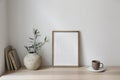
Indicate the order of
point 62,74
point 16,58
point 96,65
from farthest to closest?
point 16,58
point 96,65
point 62,74

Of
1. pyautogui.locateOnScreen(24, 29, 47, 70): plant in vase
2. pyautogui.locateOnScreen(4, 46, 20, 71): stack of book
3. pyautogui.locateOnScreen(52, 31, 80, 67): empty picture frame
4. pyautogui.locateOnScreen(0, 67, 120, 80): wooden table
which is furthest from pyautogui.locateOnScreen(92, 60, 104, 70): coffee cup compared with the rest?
pyautogui.locateOnScreen(4, 46, 20, 71): stack of book

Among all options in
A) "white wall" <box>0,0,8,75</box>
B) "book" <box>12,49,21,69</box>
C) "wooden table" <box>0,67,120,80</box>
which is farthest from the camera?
"book" <box>12,49,21,69</box>

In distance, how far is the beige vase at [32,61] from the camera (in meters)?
2.02

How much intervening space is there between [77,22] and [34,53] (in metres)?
0.60

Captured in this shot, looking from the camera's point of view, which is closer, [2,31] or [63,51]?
[2,31]

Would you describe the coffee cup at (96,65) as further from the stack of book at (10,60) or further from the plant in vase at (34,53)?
the stack of book at (10,60)

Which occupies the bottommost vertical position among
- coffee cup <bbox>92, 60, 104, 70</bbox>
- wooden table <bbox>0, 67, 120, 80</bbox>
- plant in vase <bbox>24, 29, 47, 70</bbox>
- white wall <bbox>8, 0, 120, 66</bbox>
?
wooden table <bbox>0, 67, 120, 80</bbox>

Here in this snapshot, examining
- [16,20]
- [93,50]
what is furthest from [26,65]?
[93,50]

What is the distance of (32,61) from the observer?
2014mm

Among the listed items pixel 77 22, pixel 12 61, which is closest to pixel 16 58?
pixel 12 61

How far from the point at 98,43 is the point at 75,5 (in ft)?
1.67

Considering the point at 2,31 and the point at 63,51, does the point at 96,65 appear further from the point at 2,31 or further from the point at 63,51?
the point at 2,31

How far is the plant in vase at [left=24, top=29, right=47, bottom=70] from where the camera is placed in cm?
A: 202

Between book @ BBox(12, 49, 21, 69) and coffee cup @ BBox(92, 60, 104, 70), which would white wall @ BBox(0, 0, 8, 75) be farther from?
coffee cup @ BBox(92, 60, 104, 70)
